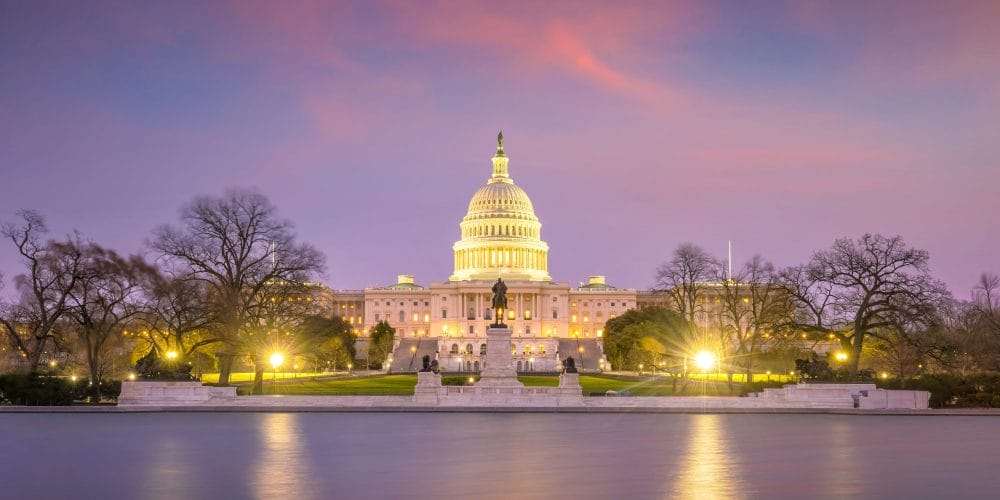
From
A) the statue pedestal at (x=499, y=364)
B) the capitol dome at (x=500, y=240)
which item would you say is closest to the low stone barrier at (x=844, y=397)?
the statue pedestal at (x=499, y=364)

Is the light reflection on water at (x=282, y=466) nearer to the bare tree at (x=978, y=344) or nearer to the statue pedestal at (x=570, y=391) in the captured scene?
the statue pedestal at (x=570, y=391)

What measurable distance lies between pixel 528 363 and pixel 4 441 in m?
107

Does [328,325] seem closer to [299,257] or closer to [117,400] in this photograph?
[299,257]

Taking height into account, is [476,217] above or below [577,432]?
above

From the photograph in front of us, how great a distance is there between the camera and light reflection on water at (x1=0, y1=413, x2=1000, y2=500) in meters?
17.0

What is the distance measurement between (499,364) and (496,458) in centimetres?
2459

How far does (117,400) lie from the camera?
41062mm

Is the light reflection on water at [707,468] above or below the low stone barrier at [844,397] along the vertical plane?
below

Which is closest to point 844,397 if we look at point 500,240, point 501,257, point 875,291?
point 875,291

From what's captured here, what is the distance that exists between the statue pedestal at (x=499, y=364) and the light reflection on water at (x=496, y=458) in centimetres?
1176

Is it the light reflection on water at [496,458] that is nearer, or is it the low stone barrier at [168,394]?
the light reflection on water at [496,458]

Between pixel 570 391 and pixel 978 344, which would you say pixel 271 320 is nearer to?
pixel 570 391

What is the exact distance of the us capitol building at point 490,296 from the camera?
158 meters

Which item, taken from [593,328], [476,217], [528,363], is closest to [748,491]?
[528,363]
